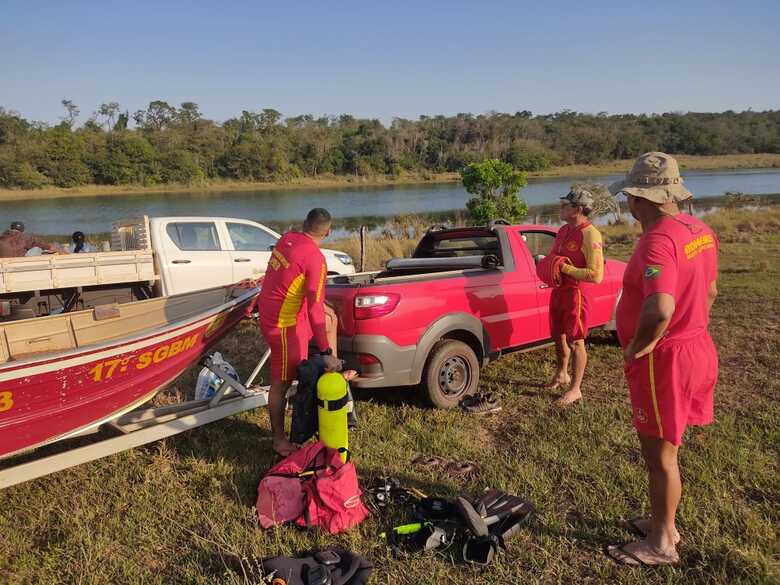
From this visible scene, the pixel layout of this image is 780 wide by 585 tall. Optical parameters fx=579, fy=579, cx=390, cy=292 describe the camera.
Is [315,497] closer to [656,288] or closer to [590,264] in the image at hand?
[656,288]

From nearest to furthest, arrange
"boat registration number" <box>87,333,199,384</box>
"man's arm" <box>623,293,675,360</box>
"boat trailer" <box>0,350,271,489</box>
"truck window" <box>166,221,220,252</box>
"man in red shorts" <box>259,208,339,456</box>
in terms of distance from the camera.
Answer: "man's arm" <box>623,293,675,360</box>, "boat trailer" <box>0,350,271,489</box>, "boat registration number" <box>87,333,199,384</box>, "man in red shorts" <box>259,208,339,456</box>, "truck window" <box>166,221,220,252</box>

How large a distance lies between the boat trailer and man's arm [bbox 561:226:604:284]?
2624mm

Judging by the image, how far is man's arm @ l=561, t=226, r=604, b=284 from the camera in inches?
193

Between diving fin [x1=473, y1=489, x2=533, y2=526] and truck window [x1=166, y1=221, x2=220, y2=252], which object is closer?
diving fin [x1=473, y1=489, x2=533, y2=526]

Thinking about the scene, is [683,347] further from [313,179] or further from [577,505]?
[313,179]

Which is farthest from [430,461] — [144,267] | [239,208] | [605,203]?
[239,208]

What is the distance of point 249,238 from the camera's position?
1003 cm

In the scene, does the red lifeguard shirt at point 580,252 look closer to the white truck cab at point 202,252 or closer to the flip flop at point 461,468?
the flip flop at point 461,468

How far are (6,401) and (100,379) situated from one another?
0.57m

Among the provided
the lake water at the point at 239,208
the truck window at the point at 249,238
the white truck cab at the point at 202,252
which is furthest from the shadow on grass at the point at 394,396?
the lake water at the point at 239,208

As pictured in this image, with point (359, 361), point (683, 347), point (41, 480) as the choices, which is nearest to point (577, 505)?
point (683, 347)

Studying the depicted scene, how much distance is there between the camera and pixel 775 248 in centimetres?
1516

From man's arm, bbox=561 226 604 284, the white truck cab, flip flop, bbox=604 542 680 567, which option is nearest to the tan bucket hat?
flip flop, bbox=604 542 680 567

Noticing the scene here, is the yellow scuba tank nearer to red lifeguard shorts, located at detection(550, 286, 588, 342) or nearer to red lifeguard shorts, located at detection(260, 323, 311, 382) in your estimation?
red lifeguard shorts, located at detection(260, 323, 311, 382)
